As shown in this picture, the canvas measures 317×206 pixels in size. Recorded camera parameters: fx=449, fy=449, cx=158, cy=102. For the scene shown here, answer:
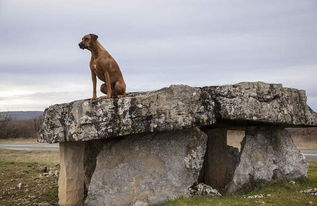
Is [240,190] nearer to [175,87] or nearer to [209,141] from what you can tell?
[209,141]

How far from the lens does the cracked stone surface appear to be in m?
11.6

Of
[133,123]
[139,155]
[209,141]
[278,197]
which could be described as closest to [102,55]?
[133,123]

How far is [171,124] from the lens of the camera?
1162 cm

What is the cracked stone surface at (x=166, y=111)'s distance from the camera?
37.9 feet

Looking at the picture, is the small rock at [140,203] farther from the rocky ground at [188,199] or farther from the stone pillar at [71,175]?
the stone pillar at [71,175]

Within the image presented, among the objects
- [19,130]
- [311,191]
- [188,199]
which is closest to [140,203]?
[188,199]

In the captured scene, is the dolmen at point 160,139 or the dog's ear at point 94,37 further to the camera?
the dog's ear at point 94,37

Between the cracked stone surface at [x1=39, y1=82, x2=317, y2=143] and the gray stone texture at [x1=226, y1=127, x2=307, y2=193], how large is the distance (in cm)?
93

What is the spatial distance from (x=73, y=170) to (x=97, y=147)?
103 cm

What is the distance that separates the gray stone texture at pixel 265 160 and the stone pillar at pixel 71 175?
427 cm

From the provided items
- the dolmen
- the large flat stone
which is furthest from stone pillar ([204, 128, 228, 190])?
the large flat stone

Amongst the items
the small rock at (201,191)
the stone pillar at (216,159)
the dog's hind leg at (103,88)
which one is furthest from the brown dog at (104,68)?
the stone pillar at (216,159)

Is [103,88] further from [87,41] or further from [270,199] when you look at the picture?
[270,199]

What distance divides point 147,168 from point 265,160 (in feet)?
11.9
